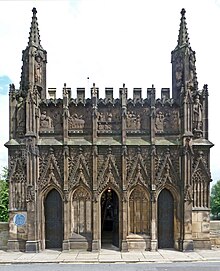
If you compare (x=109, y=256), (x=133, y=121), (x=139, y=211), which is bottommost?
(x=109, y=256)

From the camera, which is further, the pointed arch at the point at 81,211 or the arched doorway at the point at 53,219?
the arched doorway at the point at 53,219

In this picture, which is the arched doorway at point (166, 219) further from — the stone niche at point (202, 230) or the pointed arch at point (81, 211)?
the pointed arch at point (81, 211)

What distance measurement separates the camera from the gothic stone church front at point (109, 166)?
23.2 meters

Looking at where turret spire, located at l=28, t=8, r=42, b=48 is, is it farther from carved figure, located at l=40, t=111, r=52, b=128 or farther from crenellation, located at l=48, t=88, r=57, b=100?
carved figure, located at l=40, t=111, r=52, b=128

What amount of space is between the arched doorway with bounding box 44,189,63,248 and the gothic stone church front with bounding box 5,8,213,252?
6 cm

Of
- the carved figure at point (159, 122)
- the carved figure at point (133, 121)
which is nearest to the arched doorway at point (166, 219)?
the carved figure at point (159, 122)

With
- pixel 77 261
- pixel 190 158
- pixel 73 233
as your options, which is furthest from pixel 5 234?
pixel 190 158

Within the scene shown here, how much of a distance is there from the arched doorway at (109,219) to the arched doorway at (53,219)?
3094mm

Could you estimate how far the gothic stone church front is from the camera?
23156mm

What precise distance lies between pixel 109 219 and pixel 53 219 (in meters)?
9.16

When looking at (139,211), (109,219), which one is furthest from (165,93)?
(109,219)

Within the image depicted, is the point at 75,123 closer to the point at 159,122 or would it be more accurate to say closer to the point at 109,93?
the point at 109,93

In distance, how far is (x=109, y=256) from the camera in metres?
21.4

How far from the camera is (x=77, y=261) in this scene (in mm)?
20141
